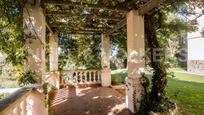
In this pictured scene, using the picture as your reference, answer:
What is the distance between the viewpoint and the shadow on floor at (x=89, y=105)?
688 cm

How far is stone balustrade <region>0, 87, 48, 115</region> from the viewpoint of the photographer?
2408 millimetres

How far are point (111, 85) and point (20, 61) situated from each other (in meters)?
7.87

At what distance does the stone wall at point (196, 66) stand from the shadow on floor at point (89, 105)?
13.6 meters

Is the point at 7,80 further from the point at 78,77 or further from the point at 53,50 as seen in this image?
the point at 78,77

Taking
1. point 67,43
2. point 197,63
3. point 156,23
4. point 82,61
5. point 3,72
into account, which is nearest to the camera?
point 3,72

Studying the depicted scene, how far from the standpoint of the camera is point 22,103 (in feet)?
10.1

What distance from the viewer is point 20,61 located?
480 centimetres

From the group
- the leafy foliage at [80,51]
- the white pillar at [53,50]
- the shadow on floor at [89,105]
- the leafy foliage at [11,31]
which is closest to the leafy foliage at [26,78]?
the leafy foliage at [11,31]

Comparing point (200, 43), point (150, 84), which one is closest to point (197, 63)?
point (200, 43)

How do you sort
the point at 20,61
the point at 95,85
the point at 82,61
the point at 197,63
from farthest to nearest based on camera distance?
the point at 197,63 → the point at 82,61 → the point at 95,85 → the point at 20,61

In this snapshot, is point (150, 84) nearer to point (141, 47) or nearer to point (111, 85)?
point (141, 47)

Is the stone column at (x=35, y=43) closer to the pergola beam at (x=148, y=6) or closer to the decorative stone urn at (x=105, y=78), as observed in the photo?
the pergola beam at (x=148, y=6)

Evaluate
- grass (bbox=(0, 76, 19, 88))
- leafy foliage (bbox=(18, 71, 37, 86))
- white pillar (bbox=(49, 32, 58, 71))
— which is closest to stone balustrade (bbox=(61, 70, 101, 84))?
white pillar (bbox=(49, 32, 58, 71))

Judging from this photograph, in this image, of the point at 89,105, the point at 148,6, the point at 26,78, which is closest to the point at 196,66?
the point at 89,105
